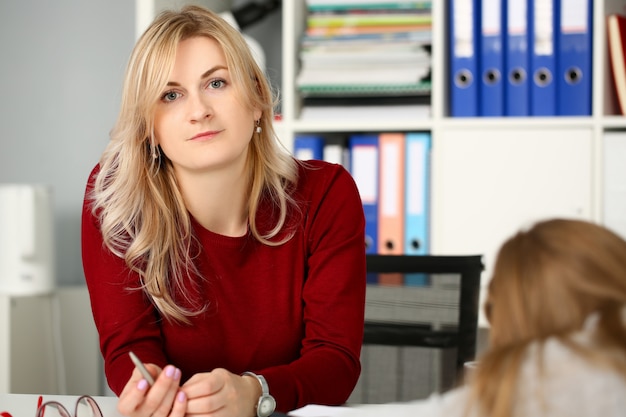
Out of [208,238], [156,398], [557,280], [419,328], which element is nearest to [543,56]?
[419,328]

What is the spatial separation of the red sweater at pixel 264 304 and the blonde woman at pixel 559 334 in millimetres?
611

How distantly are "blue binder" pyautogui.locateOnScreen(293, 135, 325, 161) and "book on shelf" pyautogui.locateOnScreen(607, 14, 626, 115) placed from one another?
81 cm

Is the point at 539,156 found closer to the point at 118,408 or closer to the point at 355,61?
the point at 355,61

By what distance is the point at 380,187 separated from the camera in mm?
2324

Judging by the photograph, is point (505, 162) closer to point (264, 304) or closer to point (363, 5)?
point (363, 5)

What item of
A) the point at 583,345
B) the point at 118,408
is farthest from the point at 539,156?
the point at 583,345

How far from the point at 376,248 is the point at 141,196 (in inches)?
39.9

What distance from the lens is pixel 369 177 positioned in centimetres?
233

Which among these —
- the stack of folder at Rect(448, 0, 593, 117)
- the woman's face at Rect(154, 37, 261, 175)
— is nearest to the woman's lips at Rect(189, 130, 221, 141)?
the woman's face at Rect(154, 37, 261, 175)

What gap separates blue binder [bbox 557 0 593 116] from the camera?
2217 mm

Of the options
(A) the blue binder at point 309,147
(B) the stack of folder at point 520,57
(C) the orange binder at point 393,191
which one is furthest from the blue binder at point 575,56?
(A) the blue binder at point 309,147

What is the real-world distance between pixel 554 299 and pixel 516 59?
65.5 inches

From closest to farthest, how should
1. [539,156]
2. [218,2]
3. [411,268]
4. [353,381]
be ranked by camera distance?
[353,381], [411,268], [539,156], [218,2]

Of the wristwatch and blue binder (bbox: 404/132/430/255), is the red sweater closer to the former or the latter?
the wristwatch
